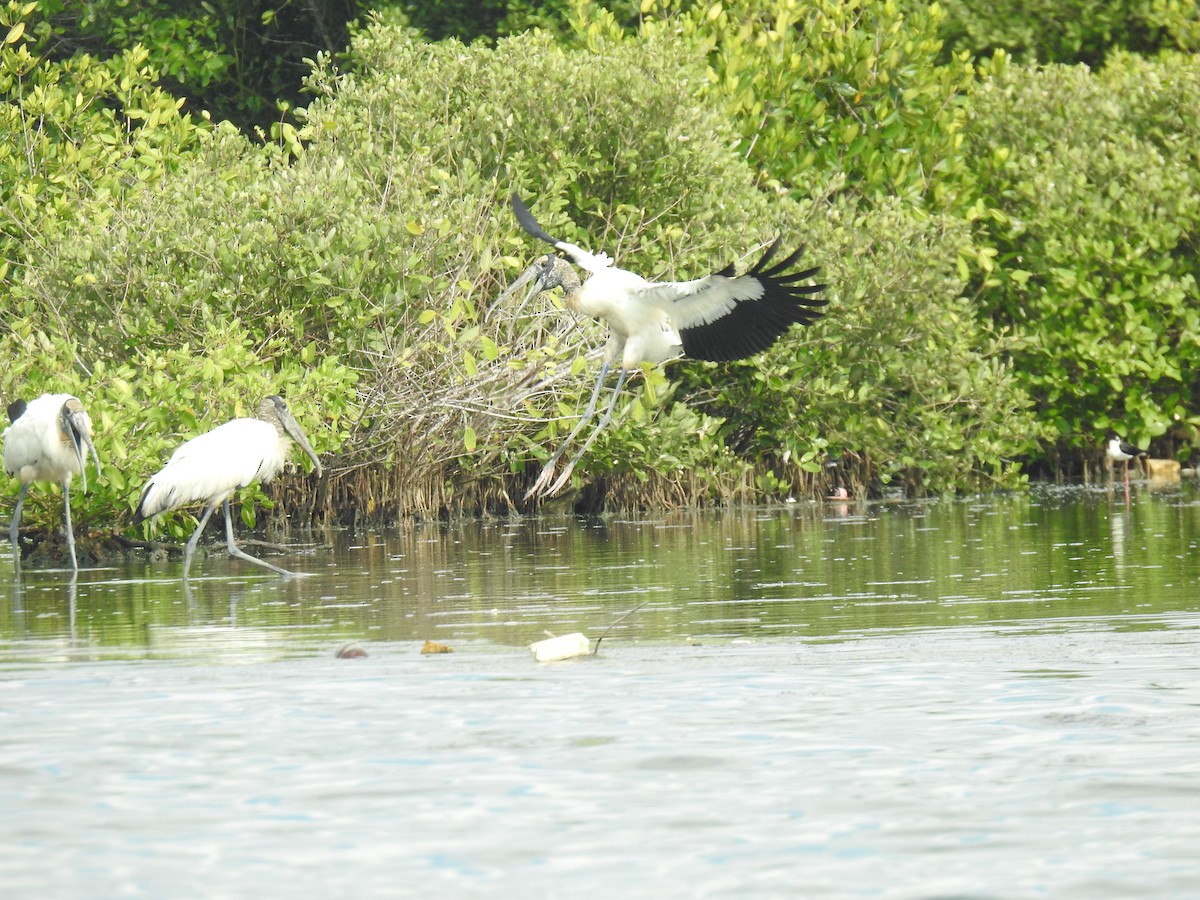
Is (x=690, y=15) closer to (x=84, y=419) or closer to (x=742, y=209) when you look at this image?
(x=742, y=209)

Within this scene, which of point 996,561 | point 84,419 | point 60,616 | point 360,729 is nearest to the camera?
point 360,729

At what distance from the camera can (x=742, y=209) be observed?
17.3m

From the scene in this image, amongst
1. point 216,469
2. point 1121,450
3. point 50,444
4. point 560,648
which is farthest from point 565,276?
point 1121,450

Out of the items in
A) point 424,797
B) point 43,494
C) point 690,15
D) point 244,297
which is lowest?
point 424,797

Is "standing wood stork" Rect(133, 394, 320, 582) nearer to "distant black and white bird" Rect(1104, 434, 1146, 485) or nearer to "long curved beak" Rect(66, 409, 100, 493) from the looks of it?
"long curved beak" Rect(66, 409, 100, 493)

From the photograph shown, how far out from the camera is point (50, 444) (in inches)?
463

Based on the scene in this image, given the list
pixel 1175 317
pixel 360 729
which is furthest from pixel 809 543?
pixel 1175 317

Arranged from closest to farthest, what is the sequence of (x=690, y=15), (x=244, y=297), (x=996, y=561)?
(x=996, y=561) < (x=244, y=297) < (x=690, y=15)

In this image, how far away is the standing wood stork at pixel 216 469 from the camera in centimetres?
1162

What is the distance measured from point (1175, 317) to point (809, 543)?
920 cm

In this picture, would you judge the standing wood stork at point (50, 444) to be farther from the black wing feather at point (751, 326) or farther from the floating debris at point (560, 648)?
the floating debris at point (560, 648)

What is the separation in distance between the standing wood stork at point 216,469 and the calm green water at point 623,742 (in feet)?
5.74

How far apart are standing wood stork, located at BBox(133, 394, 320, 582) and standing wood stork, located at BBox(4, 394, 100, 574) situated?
45 centimetres

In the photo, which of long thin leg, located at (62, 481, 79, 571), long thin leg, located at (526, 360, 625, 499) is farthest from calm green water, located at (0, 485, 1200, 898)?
long thin leg, located at (62, 481, 79, 571)
